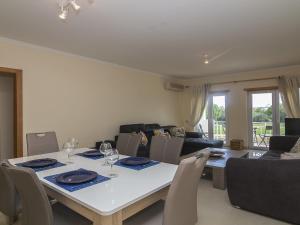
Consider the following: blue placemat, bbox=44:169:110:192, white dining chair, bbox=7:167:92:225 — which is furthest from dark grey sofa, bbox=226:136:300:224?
white dining chair, bbox=7:167:92:225

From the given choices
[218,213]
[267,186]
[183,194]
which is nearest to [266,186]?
[267,186]

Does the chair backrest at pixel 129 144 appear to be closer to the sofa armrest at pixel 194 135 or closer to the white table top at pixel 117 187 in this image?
the white table top at pixel 117 187

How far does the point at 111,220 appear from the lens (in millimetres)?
1098

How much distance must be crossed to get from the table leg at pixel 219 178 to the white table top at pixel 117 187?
1.59m

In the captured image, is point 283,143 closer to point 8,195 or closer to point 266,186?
point 266,186

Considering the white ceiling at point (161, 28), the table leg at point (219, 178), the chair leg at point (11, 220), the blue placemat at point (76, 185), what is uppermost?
the white ceiling at point (161, 28)

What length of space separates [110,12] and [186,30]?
119 cm

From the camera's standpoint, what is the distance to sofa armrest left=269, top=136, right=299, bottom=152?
4.03m

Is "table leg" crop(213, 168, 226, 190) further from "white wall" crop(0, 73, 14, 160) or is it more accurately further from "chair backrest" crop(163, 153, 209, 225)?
"white wall" crop(0, 73, 14, 160)

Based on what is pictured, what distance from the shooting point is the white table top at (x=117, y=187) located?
3.69ft

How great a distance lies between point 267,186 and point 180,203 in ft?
4.52

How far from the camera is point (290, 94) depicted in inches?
212

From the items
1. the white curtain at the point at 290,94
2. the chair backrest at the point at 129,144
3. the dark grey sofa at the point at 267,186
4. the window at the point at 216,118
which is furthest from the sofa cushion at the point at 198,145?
the chair backrest at the point at 129,144

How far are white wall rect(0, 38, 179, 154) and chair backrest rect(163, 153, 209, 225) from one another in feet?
10.3
